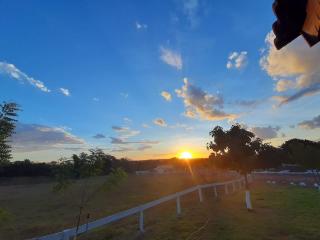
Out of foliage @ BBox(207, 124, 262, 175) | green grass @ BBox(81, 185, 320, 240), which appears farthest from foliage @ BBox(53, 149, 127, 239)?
foliage @ BBox(207, 124, 262, 175)

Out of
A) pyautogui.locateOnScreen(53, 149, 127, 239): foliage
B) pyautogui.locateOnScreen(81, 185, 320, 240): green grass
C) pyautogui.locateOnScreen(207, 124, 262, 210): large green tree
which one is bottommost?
pyautogui.locateOnScreen(81, 185, 320, 240): green grass

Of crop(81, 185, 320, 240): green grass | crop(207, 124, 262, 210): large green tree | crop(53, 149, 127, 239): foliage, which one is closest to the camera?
crop(53, 149, 127, 239): foliage

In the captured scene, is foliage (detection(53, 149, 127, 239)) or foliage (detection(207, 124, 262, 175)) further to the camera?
foliage (detection(207, 124, 262, 175))

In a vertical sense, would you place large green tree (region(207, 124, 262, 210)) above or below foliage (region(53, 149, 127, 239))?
above

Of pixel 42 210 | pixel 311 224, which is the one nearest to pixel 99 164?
pixel 311 224

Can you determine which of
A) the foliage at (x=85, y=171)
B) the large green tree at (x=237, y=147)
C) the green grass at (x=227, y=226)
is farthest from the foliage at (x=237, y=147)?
the foliage at (x=85, y=171)

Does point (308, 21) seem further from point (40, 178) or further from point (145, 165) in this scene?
point (145, 165)

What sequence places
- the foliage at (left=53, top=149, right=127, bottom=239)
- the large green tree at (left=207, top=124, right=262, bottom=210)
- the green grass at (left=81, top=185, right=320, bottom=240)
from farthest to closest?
the large green tree at (left=207, top=124, right=262, bottom=210)
the green grass at (left=81, top=185, right=320, bottom=240)
the foliage at (left=53, top=149, right=127, bottom=239)

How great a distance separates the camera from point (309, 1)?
2709 millimetres

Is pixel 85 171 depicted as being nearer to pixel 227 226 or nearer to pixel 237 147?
pixel 227 226

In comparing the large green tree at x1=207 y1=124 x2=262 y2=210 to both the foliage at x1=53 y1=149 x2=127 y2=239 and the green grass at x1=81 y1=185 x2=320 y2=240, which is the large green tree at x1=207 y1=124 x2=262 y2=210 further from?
the foliage at x1=53 y1=149 x2=127 y2=239

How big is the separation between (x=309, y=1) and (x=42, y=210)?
88.8ft

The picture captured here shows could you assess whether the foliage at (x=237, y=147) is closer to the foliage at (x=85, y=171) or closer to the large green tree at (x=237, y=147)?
the large green tree at (x=237, y=147)

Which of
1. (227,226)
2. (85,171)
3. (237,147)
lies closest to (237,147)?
(237,147)
